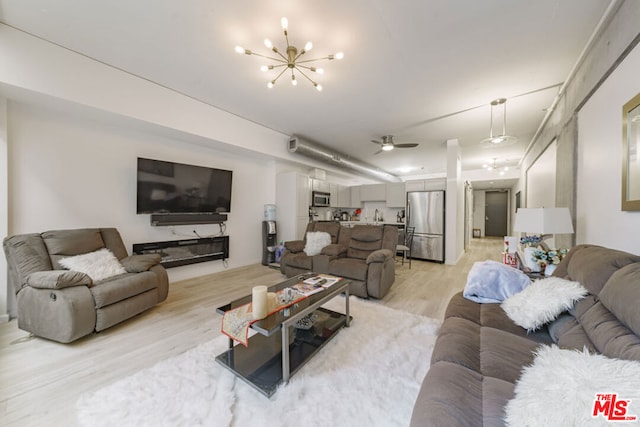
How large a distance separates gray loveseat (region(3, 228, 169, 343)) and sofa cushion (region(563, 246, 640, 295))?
3.65 m

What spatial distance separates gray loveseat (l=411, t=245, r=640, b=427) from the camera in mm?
872

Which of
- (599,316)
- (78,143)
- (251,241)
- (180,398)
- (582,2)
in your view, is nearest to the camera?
(599,316)

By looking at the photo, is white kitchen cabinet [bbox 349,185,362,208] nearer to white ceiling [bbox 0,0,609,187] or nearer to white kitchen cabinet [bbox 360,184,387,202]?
white kitchen cabinet [bbox 360,184,387,202]

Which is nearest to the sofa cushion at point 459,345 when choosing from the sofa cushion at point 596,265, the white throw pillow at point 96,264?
the sofa cushion at point 596,265

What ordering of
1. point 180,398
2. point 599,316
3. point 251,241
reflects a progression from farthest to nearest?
point 251,241
point 180,398
point 599,316

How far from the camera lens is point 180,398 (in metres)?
1.46

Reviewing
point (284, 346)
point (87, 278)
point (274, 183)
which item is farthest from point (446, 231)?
point (87, 278)

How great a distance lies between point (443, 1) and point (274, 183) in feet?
13.5

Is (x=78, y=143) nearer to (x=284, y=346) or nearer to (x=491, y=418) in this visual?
(x=284, y=346)

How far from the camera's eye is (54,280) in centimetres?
203

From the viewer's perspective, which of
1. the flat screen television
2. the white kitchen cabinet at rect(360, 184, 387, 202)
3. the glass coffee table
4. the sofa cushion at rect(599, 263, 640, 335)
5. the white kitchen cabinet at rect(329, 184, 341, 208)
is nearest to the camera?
the sofa cushion at rect(599, 263, 640, 335)

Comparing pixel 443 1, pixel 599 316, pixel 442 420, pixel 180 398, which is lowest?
pixel 180 398

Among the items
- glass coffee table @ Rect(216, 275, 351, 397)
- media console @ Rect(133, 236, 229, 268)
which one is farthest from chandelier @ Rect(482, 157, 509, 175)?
media console @ Rect(133, 236, 229, 268)

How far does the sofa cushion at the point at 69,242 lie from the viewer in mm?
2465
